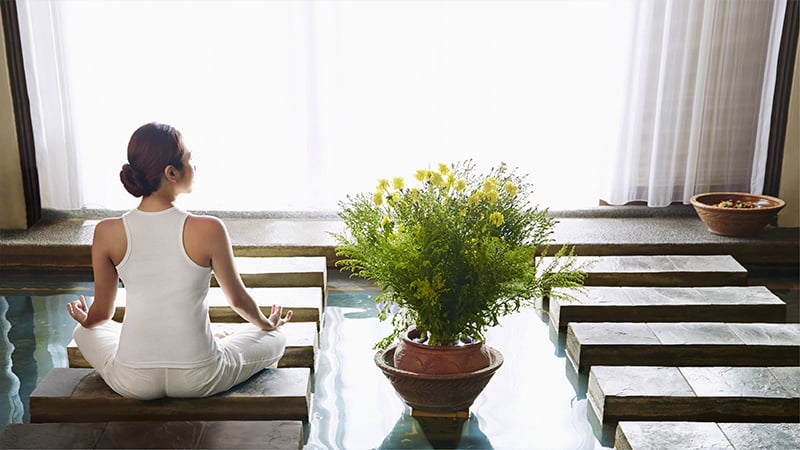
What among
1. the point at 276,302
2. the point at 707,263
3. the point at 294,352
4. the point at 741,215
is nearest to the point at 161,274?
the point at 294,352

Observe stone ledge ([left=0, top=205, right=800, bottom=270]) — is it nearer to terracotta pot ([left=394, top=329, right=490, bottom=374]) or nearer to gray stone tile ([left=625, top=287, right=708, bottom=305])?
gray stone tile ([left=625, top=287, right=708, bottom=305])

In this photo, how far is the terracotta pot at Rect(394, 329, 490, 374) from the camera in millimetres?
2812

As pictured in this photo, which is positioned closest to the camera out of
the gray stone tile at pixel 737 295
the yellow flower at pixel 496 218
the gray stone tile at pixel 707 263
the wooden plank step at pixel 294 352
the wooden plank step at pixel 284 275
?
the yellow flower at pixel 496 218

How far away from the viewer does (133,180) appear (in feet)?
8.43

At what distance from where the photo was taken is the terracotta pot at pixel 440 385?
2.80 m

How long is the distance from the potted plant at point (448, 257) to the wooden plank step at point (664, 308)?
860mm

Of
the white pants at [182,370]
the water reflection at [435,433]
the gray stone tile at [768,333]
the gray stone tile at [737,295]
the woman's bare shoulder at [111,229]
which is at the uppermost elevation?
the woman's bare shoulder at [111,229]

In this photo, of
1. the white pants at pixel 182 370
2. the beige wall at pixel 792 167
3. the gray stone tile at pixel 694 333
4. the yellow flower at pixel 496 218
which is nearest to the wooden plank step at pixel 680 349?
the gray stone tile at pixel 694 333

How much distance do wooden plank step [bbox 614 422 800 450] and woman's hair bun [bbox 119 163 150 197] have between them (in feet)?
5.44

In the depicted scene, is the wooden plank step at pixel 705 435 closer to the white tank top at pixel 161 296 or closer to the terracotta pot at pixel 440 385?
the terracotta pot at pixel 440 385

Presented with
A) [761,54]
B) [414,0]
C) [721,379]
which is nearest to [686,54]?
[761,54]

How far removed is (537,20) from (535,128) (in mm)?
606

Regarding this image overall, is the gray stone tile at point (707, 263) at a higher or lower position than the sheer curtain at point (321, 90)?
lower

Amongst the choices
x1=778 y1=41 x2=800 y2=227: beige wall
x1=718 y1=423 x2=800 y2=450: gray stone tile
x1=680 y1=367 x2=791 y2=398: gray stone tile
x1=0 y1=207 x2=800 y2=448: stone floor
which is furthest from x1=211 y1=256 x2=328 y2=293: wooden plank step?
x1=778 y1=41 x2=800 y2=227: beige wall
